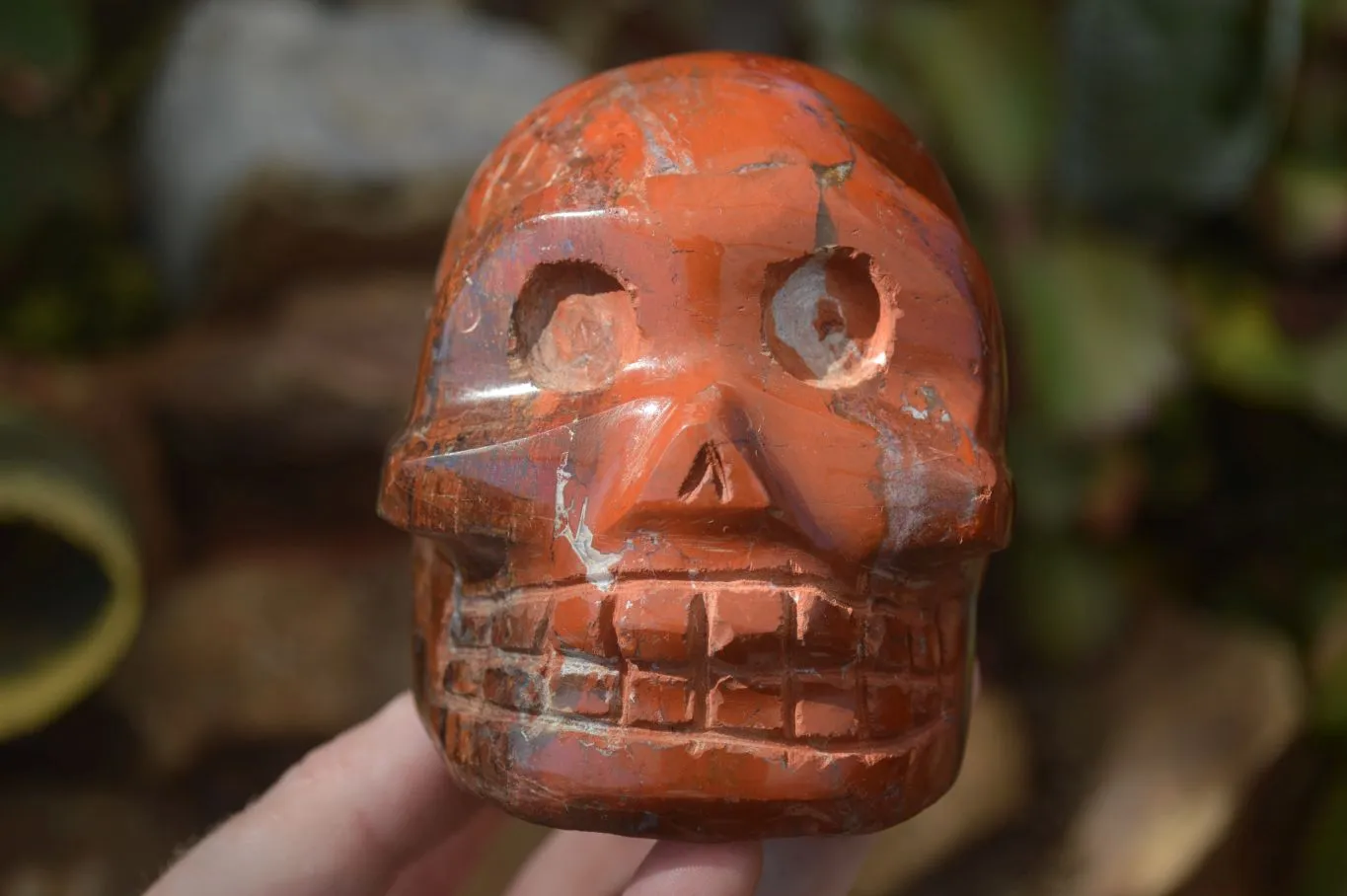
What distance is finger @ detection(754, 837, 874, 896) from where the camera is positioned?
4.00ft

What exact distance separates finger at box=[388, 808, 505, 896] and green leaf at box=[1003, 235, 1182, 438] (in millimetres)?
1231

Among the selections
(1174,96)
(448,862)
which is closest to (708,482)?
(448,862)

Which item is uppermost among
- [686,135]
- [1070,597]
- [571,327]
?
[686,135]

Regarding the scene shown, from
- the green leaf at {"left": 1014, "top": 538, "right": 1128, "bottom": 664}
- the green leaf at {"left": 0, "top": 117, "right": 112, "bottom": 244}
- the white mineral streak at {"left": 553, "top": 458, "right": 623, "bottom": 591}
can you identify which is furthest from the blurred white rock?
the white mineral streak at {"left": 553, "top": 458, "right": 623, "bottom": 591}

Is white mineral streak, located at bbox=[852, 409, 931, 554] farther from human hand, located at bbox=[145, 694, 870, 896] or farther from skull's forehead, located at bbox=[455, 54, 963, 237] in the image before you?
human hand, located at bbox=[145, 694, 870, 896]

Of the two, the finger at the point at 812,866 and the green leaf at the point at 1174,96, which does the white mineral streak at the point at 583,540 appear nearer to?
the finger at the point at 812,866

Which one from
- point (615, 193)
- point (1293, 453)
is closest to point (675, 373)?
point (615, 193)

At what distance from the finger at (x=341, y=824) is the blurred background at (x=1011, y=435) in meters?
0.64

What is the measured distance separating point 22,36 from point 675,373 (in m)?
1.84

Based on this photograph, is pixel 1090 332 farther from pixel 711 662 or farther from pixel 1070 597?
pixel 711 662

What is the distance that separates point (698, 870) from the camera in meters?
0.93

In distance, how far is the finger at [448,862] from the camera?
1364mm

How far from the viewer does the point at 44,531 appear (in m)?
2.12

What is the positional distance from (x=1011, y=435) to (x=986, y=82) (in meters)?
0.75
